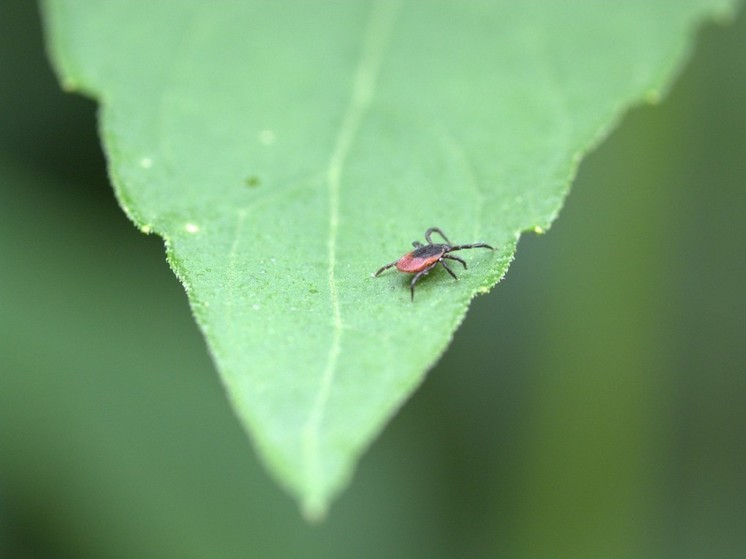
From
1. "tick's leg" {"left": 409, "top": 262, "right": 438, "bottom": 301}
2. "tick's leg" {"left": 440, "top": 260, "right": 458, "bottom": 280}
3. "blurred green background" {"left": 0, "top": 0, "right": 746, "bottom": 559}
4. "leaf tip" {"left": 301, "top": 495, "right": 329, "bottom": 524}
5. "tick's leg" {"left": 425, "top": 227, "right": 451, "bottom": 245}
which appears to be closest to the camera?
"leaf tip" {"left": 301, "top": 495, "right": 329, "bottom": 524}

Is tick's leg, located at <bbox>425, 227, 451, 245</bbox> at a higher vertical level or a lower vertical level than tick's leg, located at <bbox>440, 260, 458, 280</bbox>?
higher

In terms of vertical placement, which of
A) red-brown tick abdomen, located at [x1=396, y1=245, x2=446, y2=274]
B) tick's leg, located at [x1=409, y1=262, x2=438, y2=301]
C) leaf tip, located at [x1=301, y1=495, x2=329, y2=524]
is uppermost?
red-brown tick abdomen, located at [x1=396, y1=245, x2=446, y2=274]

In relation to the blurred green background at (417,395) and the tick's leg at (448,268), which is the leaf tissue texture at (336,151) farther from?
the blurred green background at (417,395)

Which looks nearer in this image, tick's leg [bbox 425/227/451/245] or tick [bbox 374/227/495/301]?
tick [bbox 374/227/495/301]

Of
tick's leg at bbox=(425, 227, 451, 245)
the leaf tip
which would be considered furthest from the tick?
the leaf tip

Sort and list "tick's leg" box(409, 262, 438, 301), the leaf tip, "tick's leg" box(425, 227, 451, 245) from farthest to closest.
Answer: "tick's leg" box(425, 227, 451, 245), "tick's leg" box(409, 262, 438, 301), the leaf tip

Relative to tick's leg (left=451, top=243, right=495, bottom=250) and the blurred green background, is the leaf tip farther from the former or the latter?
the blurred green background

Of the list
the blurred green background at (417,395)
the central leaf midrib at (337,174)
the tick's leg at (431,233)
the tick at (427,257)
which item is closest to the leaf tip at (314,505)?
the central leaf midrib at (337,174)
